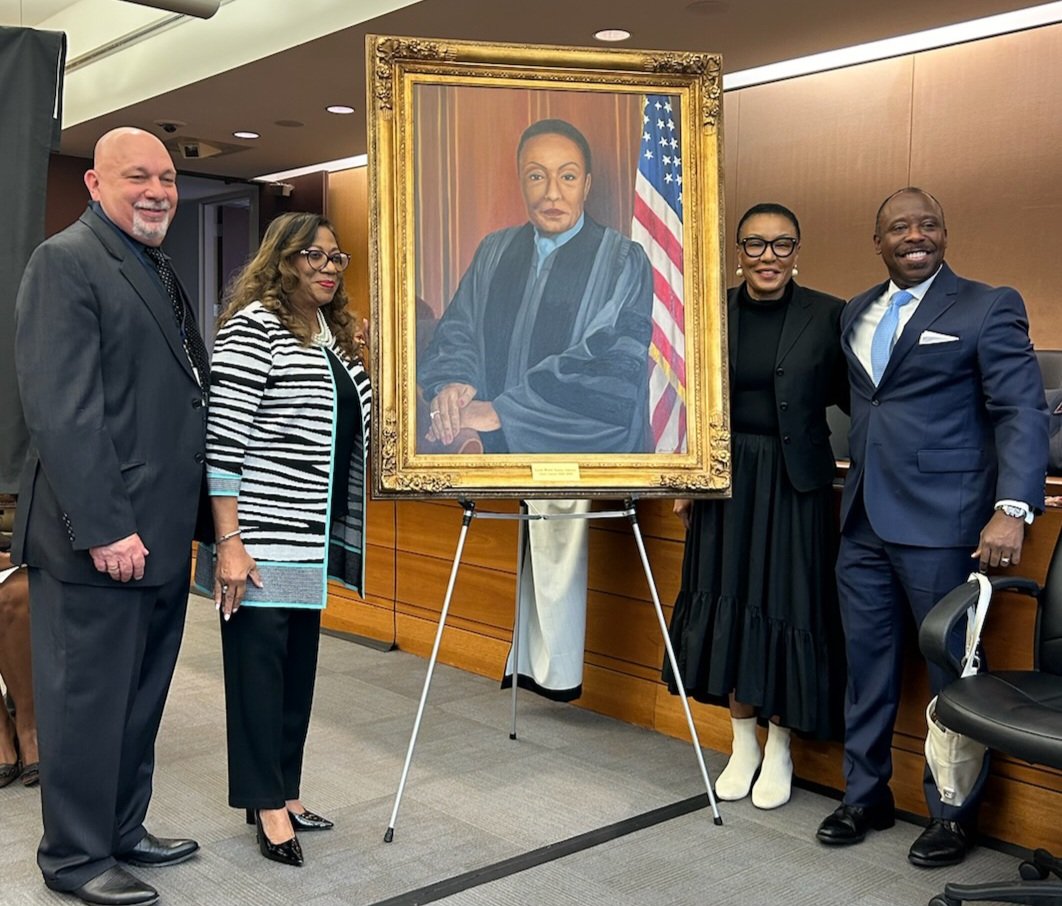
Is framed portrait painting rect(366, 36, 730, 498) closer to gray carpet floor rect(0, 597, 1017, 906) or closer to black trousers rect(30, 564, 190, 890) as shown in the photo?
black trousers rect(30, 564, 190, 890)

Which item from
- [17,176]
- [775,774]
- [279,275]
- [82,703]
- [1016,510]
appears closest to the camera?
[82,703]

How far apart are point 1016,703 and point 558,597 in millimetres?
→ 1779

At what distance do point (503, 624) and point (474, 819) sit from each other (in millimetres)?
1431

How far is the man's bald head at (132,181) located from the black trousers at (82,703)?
78 centimetres

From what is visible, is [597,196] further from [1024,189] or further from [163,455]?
[1024,189]

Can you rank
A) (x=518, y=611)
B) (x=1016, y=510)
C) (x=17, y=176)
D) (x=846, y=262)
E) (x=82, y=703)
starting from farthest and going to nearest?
(x=846, y=262), (x=518, y=611), (x=17, y=176), (x=1016, y=510), (x=82, y=703)

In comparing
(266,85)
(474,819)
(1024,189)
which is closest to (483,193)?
(474,819)

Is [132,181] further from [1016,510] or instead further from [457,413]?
[1016,510]

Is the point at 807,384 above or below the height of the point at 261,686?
above

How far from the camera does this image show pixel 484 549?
176 inches

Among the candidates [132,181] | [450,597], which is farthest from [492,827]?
[132,181]

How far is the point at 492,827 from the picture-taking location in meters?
2.96

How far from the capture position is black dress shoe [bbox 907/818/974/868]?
8.93 feet

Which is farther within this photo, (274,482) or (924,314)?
(924,314)
